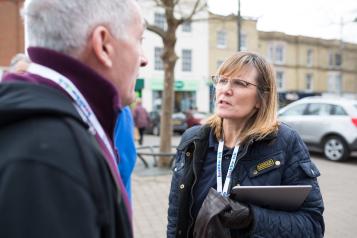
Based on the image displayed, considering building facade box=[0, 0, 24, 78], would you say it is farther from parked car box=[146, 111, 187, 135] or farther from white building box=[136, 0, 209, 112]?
white building box=[136, 0, 209, 112]

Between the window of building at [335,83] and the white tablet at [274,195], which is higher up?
the window of building at [335,83]

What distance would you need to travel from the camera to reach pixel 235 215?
186 centimetres

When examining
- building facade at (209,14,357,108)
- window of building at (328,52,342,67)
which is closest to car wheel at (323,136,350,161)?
building facade at (209,14,357,108)

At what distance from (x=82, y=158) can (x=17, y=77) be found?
31cm

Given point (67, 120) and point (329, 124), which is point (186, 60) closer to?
point (329, 124)

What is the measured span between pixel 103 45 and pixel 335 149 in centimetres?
1023

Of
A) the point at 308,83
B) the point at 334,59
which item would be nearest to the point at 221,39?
the point at 308,83

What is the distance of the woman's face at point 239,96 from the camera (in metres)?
2.27

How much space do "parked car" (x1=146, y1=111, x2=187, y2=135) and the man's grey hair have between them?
17553 millimetres

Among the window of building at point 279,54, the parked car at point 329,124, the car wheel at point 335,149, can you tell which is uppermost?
the window of building at point 279,54

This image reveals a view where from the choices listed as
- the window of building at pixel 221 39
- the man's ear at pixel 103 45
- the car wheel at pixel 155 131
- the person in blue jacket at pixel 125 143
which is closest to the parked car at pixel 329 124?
the person in blue jacket at pixel 125 143

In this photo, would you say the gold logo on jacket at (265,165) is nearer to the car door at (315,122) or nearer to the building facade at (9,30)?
the car door at (315,122)

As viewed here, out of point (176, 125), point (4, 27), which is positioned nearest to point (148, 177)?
point (176, 125)

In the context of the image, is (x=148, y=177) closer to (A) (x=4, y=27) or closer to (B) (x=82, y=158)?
(B) (x=82, y=158)
